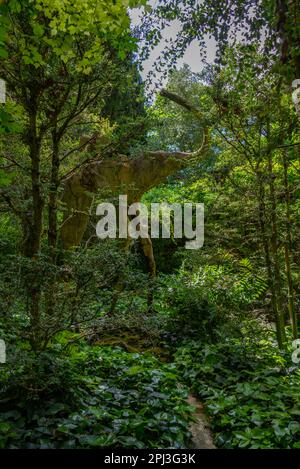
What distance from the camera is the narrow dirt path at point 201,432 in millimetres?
3386

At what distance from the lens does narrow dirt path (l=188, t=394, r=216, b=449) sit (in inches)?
133

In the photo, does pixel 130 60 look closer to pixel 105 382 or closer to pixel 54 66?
pixel 54 66

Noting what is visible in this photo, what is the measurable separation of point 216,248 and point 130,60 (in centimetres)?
276

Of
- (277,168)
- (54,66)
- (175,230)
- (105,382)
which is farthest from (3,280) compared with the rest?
(175,230)

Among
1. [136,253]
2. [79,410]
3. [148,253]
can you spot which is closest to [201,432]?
[79,410]

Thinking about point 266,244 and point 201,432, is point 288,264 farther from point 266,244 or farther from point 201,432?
point 201,432

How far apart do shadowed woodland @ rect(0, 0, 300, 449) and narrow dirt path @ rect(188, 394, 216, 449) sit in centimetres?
2

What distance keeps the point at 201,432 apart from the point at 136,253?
1705 mm

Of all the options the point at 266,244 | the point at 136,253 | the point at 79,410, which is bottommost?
the point at 79,410

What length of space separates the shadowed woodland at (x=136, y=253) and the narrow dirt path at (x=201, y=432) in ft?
0.07

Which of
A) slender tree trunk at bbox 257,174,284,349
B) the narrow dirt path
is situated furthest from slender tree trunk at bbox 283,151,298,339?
the narrow dirt path

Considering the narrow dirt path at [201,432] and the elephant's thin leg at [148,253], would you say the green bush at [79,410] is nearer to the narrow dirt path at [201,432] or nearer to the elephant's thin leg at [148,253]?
the narrow dirt path at [201,432]

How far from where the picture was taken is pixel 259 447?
311 cm

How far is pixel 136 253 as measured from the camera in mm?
3752
